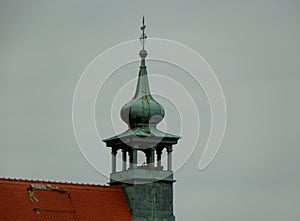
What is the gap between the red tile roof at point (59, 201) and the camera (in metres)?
78.2

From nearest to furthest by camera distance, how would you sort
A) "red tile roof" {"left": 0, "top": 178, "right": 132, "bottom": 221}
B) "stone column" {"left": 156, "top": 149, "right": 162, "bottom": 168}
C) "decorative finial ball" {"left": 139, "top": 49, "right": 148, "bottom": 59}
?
"red tile roof" {"left": 0, "top": 178, "right": 132, "bottom": 221}
"stone column" {"left": 156, "top": 149, "right": 162, "bottom": 168}
"decorative finial ball" {"left": 139, "top": 49, "right": 148, "bottom": 59}

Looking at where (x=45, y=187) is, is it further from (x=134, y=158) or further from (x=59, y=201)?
(x=134, y=158)

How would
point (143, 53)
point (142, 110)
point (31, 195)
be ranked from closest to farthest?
point (31, 195) → point (142, 110) → point (143, 53)

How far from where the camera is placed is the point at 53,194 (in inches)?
3174

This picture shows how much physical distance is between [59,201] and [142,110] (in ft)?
28.9

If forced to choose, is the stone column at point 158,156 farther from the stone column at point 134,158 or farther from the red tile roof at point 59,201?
the red tile roof at point 59,201

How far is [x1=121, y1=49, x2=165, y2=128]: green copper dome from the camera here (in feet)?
278

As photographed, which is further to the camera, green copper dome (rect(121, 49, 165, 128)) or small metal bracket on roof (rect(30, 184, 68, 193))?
green copper dome (rect(121, 49, 165, 128))

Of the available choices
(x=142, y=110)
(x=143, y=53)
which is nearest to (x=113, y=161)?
(x=142, y=110)

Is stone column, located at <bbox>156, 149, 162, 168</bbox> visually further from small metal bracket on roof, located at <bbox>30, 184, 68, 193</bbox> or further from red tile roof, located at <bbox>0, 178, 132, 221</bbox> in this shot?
small metal bracket on roof, located at <bbox>30, 184, 68, 193</bbox>

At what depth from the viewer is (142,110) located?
84750mm

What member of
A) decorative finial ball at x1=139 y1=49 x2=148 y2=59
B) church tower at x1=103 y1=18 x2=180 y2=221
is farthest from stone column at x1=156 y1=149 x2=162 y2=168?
decorative finial ball at x1=139 y1=49 x2=148 y2=59

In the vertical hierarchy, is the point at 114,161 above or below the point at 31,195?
above

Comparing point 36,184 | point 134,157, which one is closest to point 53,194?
point 36,184
